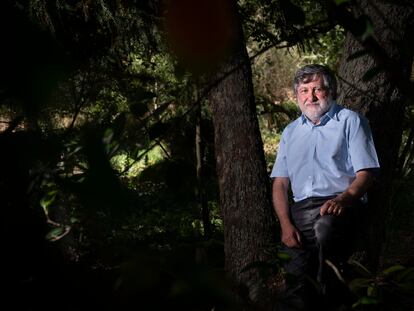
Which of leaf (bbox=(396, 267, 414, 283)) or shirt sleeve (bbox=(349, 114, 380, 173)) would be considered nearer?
leaf (bbox=(396, 267, 414, 283))

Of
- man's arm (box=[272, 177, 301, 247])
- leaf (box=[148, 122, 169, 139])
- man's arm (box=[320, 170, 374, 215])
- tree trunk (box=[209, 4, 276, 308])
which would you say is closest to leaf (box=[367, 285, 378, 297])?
leaf (box=[148, 122, 169, 139])

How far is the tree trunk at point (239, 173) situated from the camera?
152 inches

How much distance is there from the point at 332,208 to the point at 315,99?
651 millimetres

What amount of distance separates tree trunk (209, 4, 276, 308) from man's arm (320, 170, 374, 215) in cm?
116

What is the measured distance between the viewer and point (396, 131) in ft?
10.3

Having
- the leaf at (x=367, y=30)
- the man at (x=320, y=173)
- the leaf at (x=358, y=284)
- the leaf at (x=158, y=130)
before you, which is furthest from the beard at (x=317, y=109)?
the leaf at (x=367, y=30)

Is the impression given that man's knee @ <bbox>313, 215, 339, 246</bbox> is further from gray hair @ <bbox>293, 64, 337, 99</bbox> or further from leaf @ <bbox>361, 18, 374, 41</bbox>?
leaf @ <bbox>361, 18, 374, 41</bbox>

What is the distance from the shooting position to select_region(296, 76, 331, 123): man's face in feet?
9.81

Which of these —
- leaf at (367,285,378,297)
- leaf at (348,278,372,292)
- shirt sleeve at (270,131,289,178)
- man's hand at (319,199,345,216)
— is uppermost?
shirt sleeve at (270,131,289,178)

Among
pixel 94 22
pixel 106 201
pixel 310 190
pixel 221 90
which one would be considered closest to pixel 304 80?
pixel 310 190

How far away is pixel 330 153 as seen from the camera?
2.88 metres

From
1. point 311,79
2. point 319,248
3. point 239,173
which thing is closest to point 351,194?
point 319,248

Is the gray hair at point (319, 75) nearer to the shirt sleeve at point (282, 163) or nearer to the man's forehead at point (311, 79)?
the man's forehead at point (311, 79)

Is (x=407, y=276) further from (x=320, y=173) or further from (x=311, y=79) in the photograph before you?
(x=311, y=79)
